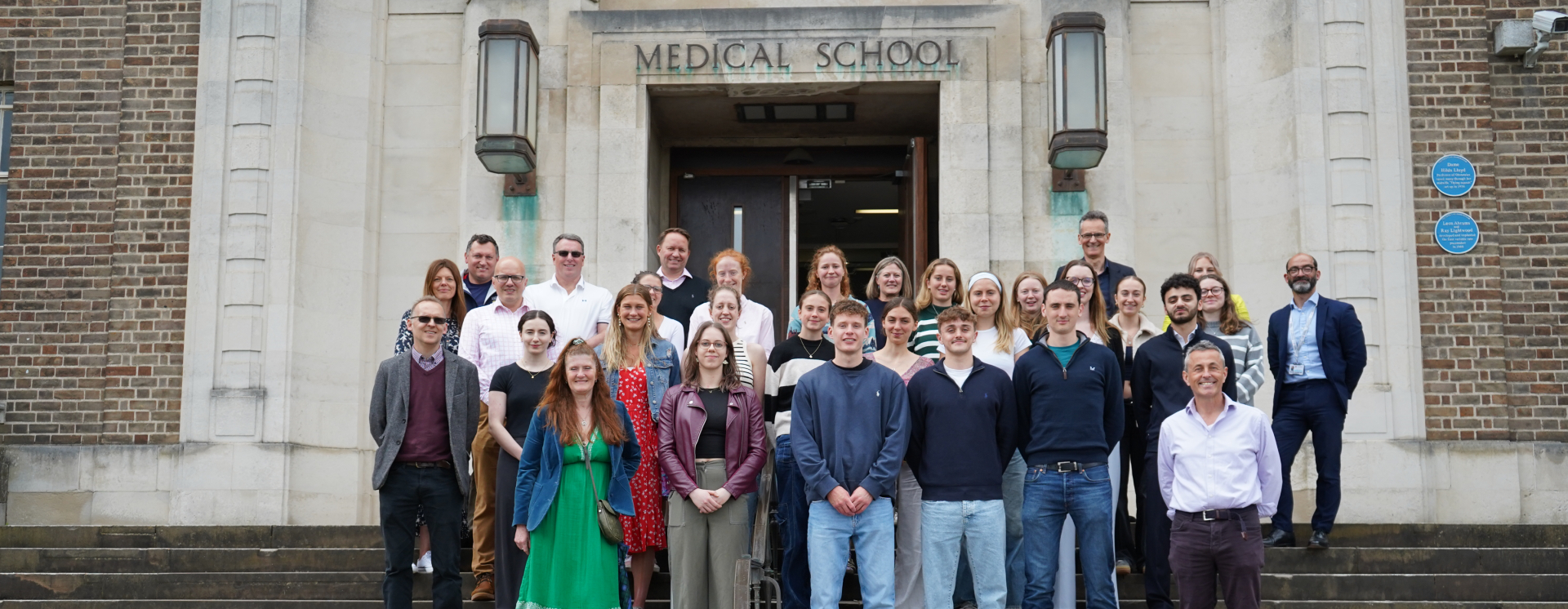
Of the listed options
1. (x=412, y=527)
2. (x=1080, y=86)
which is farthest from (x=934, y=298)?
(x=1080, y=86)

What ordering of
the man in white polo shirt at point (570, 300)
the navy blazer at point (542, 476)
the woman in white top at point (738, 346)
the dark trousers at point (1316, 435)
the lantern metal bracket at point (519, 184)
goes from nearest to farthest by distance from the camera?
1. the navy blazer at point (542, 476)
2. the woman in white top at point (738, 346)
3. the dark trousers at point (1316, 435)
4. the man in white polo shirt at point (570, 300)
5. the lantern metal bracket at point (519, 184)

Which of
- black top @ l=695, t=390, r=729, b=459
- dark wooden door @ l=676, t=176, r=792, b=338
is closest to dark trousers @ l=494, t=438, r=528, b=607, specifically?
black top @ l=695, t=390, r=729, b=459

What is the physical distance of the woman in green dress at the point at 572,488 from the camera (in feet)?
21.1

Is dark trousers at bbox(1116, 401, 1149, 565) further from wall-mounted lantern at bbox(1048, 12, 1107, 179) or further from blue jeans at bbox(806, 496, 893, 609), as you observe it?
wall-mounted lantern at bbox(1048, 12, 1107, 179)

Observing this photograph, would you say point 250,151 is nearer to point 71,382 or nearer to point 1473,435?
point 71,382

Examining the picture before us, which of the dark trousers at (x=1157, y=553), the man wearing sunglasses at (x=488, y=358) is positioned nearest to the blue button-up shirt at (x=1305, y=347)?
the dark trousers at (x=1157, y=553)

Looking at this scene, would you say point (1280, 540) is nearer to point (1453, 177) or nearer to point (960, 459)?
point (960, 459)

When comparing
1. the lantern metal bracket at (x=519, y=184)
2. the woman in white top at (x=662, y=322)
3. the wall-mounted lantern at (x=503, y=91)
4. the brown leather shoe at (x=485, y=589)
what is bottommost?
the brown leather shoe at (x=485, y=589)

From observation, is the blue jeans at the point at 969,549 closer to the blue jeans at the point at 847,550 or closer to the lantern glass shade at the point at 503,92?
the blue jeans at the point at 847,550

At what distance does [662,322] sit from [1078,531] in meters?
2.55

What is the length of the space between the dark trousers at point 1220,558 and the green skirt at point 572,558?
8.20ft

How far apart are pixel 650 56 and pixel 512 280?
3626 mm

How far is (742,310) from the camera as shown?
311 inches

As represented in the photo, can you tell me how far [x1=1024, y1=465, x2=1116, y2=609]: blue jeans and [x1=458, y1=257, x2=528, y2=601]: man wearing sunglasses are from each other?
257 centimetres
